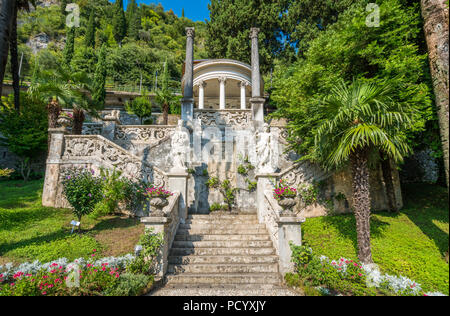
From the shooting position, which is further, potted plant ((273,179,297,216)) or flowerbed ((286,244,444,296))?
potted plant ((273,179,297,216))

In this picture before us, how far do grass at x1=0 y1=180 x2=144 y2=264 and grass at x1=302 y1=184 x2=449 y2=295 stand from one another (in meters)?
5.74

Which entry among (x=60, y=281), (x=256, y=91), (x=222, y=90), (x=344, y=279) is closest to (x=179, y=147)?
(x=60, y=281)

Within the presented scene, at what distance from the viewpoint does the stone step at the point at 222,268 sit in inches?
224

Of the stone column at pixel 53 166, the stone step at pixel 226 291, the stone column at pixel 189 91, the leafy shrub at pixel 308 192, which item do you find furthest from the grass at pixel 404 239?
the stone column at pixel 53 166

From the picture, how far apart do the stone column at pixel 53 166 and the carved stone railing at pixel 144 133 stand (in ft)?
10.4

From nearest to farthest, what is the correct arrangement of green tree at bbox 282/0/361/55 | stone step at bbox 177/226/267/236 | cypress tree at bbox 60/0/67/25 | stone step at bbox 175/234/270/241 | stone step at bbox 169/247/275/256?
stone step at bbox 169/247/275/256 < stone step at bbox 175/234/270/241 < stone step at bbox 177/226/267/236 < green tree at bbox 282/0/361/55 < cypress tree at bbox 60/0/67/25

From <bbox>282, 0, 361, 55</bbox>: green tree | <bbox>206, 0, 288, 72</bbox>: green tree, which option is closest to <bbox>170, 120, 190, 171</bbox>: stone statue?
<bbox>282, 0, 361, 55</bbox>: green tree

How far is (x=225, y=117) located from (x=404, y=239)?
862 centimetres

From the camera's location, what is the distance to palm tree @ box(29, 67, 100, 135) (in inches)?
411

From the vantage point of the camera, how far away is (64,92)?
10758 mm

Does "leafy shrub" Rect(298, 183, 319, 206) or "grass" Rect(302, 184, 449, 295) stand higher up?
"leafy shrub" Rect(298, 183, 319, 206)

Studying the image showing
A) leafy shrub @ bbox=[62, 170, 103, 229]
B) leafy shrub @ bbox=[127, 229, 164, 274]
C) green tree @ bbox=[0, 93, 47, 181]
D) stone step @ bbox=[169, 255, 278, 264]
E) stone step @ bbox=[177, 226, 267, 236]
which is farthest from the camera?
green tree @ bbox=[0, 93, 47, 181]

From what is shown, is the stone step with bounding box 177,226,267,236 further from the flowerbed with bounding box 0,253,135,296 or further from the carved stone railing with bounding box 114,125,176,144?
the carved stone railing with bounding box 114,125,176,144

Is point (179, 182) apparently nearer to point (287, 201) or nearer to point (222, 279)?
point (222, 279)
